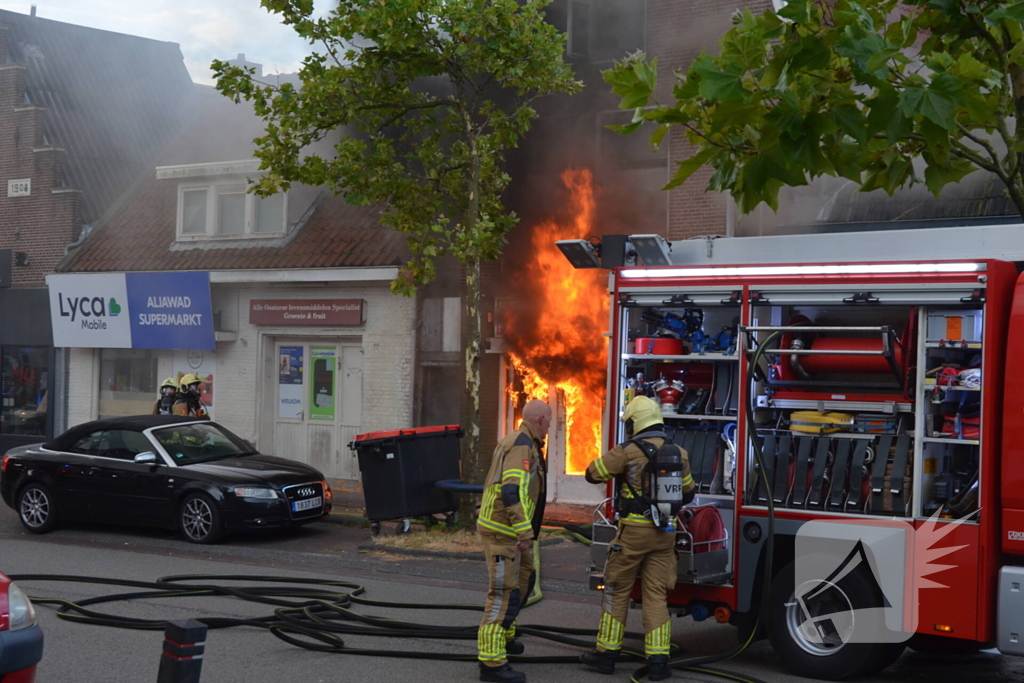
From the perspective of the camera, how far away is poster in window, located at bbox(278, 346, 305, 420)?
1855 cm

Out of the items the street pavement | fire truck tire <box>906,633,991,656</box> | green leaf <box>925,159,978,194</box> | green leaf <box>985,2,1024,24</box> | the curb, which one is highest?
green leaf <box>985,2,1024,24</box>

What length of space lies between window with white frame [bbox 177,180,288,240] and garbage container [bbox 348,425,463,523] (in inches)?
303

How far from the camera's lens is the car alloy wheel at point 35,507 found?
13602 mm

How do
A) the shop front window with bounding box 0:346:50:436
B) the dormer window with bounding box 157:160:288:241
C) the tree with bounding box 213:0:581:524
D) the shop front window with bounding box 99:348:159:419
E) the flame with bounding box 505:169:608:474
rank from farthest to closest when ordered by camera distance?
1. the shop front window with bounding box 0:346:50:436
2. the shop front window with bounding box 99:348:159:419
3. the dormer window with bounding box 157:160:288:241
4. the flame with bounding box 505:169:608:474
5. the tree with bounding box 213:0:581:524

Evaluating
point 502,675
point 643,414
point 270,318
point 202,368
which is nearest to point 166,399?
point 202,368

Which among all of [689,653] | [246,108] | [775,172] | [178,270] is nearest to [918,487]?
[689,653]

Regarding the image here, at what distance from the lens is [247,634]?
8234mm

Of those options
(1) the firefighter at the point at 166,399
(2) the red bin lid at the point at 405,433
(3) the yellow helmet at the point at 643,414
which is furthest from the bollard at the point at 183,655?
(1) the firefighter at the point at 166,399

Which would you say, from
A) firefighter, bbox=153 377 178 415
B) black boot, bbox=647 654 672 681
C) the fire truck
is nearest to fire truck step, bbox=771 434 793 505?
the fire truck

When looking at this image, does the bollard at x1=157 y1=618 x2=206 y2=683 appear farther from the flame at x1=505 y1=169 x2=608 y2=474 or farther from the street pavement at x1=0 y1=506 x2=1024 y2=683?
the flame at x1=505 y1=169 x2=608 y2=474

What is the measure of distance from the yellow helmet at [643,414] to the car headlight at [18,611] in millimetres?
A: 3594

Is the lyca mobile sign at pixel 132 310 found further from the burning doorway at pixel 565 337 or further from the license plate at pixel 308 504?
the license plate at pixel 308 504

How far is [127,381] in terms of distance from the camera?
20984mm

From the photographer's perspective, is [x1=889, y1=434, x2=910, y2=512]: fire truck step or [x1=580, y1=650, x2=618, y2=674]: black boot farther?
[x1=580, y1=650, x2=618, y2=674]: black boot
